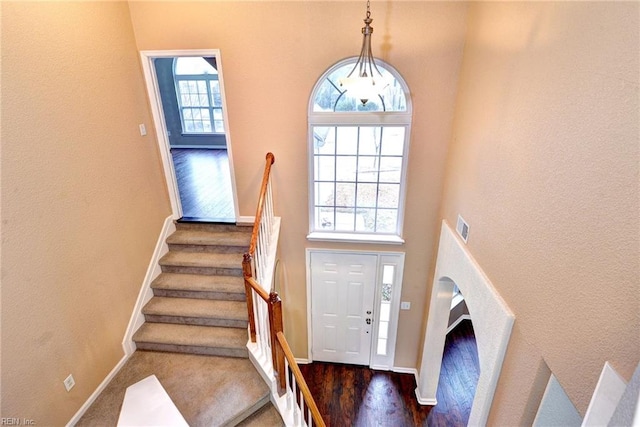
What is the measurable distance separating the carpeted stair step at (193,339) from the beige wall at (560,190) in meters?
2.46

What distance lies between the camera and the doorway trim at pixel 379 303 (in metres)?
4.45

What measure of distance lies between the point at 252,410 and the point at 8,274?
7.24ft

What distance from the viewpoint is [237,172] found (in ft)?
13.6

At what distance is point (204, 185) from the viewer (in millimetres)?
5609

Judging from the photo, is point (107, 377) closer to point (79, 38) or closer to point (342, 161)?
point (79, 38)

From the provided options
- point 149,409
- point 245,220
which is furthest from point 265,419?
point 245,220

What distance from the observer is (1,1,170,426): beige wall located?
232 cm

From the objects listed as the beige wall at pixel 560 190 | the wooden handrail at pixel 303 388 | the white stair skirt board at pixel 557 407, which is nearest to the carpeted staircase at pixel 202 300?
the wooden handrail at pixel 303 388

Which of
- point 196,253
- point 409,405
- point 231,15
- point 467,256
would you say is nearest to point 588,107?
point 467,256

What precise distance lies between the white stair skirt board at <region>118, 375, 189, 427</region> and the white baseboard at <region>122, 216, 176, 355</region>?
934 millimetres

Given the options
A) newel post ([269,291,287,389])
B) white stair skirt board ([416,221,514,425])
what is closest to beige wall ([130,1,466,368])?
white stair skirt board ([416,221,514,425])

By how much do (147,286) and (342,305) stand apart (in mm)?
2635

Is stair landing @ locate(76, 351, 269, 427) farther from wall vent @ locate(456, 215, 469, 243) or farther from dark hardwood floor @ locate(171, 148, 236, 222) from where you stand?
wall vent @ locate(456, 215, 469, 243)

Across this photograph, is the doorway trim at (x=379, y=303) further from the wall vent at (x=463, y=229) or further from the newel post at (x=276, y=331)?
the newel post at (x=276, y=331)
